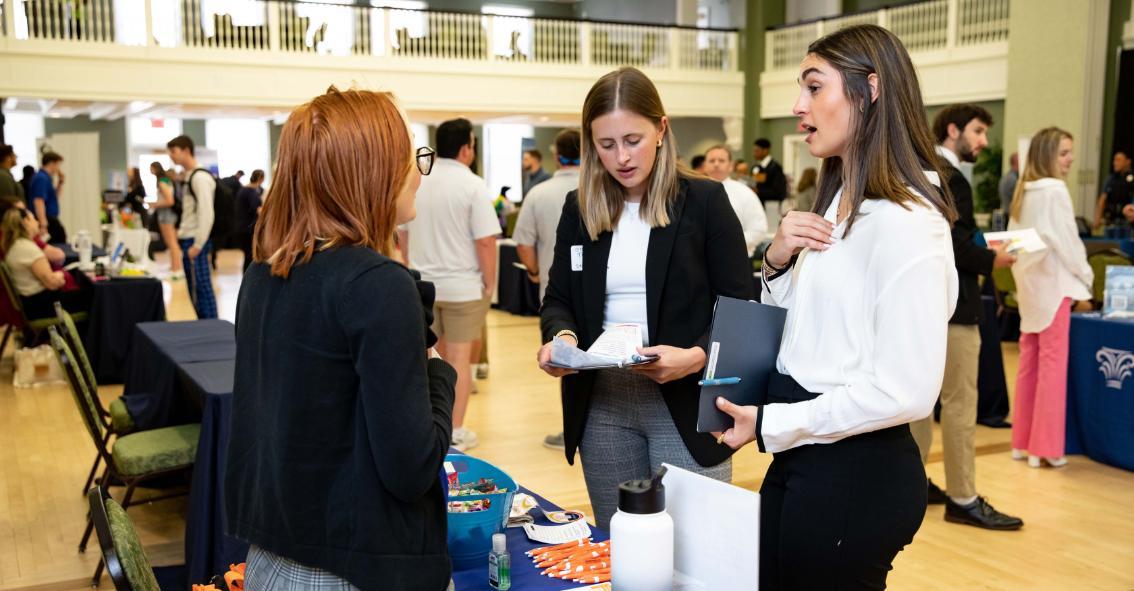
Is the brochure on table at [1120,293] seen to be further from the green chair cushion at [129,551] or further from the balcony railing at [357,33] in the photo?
the balcony railing at [357,33]

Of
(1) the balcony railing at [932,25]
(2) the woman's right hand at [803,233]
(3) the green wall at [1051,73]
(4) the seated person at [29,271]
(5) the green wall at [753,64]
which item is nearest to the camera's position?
(2) the woman's right hand at [803,233]

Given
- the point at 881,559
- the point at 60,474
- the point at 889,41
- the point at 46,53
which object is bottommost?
the point at 60,474

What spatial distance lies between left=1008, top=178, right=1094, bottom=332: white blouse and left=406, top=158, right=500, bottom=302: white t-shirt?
250 centimetres

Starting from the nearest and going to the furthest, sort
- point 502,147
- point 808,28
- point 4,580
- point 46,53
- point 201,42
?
point 4,580 < point 46,53 < point 201,42 < point 808,28 < point 502,147

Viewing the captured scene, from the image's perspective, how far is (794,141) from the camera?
17.9 meters

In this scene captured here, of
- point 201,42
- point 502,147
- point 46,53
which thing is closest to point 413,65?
point 201,42

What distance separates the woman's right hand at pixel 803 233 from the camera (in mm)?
1503

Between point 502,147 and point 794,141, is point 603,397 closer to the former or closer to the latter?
point 794,141

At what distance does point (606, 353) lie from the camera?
1993 millimetres

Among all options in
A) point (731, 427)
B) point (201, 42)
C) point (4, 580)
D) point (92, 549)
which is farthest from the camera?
point (201, 42)

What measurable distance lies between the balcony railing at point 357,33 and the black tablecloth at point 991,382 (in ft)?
35.8

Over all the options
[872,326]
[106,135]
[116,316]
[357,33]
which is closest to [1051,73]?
[357,33]

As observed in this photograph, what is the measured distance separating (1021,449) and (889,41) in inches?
163

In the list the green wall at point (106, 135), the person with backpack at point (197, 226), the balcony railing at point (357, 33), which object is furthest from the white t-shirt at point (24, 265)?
the green wall at point (106, 135)
